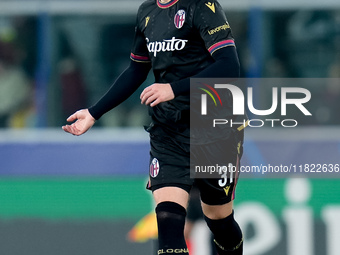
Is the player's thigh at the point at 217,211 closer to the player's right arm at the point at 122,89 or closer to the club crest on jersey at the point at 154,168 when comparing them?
the club crest on jersey at the point at 154,168

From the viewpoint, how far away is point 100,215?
23.1 feet

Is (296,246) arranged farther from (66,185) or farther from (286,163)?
(66,185)

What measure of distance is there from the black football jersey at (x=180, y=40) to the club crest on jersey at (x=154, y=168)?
0.70 ft

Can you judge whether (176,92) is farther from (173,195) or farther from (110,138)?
(110,138)

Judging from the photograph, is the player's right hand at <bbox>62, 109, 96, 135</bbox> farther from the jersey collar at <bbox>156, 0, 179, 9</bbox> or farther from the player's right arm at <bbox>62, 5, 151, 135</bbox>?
the jersey collar at <bbox>156, 0, 179, 9</bbox>

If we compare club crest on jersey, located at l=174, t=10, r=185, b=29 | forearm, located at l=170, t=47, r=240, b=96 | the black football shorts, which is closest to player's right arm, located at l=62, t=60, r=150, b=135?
the black football shorts

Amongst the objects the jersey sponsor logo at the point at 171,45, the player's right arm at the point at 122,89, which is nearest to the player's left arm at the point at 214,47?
the jersey sponsor logo at the point at 171,45

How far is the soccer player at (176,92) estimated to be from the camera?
4.43 meters

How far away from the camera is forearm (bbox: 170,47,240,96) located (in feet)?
14.3

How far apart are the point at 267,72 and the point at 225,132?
121 inches

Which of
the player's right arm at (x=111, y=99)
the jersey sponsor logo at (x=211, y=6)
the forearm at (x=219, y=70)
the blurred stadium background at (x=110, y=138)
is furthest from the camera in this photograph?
the blurred stadium background at (x=110, y=138)

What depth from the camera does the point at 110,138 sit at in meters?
7.30

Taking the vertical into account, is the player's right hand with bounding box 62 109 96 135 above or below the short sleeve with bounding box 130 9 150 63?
below

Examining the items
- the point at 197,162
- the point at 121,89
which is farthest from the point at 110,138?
the point at 197,162
